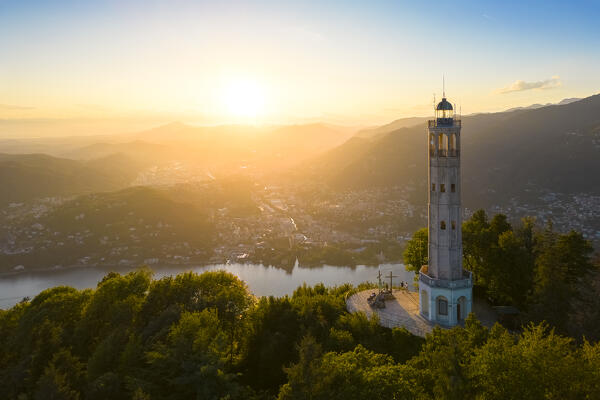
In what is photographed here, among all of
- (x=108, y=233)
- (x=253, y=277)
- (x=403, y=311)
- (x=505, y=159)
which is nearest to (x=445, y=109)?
(x=403, y=311)

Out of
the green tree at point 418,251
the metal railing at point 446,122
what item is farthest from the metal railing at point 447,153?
the green tree at point 418,251

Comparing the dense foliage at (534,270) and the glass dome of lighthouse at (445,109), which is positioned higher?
the glass dome of lighthouse at (445,109)

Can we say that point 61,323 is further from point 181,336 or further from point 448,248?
point 448,248

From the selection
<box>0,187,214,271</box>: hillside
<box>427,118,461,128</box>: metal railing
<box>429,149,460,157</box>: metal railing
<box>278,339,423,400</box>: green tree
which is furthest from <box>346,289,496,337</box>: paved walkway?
<box>0,187,214,271</box>: hillside

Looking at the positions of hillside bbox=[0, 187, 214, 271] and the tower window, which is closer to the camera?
the tower window

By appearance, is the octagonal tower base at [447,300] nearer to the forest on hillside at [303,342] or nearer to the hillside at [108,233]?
the forest on hillside at [303,342]

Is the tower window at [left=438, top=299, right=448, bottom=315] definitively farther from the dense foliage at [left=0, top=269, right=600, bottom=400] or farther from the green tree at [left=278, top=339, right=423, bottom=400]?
the green tree at [left=278, top=339, right=423, bottom=400]

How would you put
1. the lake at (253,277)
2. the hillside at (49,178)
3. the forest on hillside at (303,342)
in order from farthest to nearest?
1. the hillside at (49,178)
2. the lake at (253,277)
3. the forest on hillside at (303,342)
